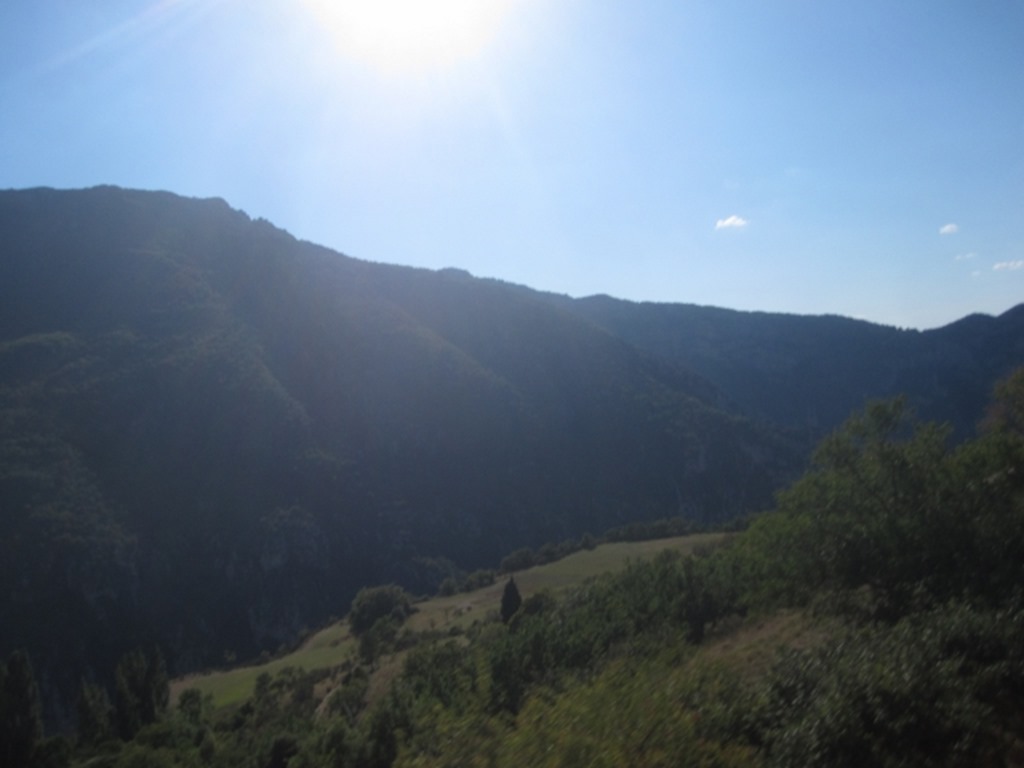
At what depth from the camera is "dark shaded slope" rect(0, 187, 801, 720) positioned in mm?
74875

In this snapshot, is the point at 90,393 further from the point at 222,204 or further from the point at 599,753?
the point at 599,753

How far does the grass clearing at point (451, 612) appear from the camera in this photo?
4559 cm

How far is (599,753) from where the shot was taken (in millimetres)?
5785

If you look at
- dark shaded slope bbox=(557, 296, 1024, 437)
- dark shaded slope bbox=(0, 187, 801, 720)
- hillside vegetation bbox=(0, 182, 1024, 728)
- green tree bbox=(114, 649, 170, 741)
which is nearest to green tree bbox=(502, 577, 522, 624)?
green tree bbox=(114, 649, 170, 741)

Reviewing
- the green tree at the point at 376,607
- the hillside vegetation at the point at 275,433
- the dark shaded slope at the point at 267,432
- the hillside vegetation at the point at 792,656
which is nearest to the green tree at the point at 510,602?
the green tree at the point at 376,607

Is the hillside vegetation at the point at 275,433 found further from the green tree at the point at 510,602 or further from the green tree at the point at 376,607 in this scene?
the green tree at the point at 510,602

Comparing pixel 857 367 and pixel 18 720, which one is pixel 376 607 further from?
pixel 857 367

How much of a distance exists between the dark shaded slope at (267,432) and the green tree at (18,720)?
1551 inches

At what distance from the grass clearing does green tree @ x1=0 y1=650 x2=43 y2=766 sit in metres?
11.3

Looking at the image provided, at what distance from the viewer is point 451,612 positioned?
5147cm

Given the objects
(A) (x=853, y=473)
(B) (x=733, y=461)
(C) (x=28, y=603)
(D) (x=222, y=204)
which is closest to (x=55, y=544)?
(C) (x=28, y=603)

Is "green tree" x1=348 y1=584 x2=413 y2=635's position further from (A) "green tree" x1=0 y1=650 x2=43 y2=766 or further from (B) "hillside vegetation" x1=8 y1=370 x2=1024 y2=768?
(B) "hillside vegetation" x1=8 y1=370 x2=1024 y2=768

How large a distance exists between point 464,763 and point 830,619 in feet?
30.2

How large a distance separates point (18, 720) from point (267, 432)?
223ft
